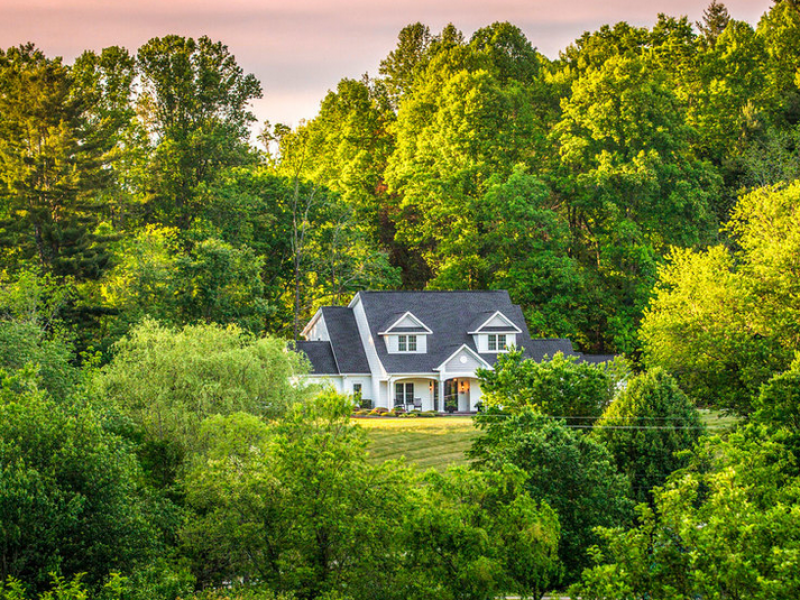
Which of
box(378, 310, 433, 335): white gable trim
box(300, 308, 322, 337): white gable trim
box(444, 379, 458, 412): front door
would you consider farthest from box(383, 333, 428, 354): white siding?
box(300, 308, 322, 337): white gable trim

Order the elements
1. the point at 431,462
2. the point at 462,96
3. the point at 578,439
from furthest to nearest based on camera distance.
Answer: the point at 462,96, the point at 431,462, the point at 578,439

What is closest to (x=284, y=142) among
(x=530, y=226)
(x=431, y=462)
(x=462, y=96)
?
(x=462, y=96)

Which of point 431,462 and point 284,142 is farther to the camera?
point 284,142

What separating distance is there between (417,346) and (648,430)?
25000mm

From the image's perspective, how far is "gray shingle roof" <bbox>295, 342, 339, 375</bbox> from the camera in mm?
49875

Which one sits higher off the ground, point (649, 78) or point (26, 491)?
point (649, 78)

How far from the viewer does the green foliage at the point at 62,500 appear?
18.4 meters

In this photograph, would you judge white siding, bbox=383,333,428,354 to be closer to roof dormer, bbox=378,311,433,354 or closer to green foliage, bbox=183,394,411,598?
roof dormer, bbox=378,311,433,354

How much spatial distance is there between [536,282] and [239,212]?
59.3ft

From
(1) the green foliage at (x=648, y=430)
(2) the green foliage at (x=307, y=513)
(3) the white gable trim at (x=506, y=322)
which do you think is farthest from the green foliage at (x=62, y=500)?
(3) the white gable trim at (x=506, y=322)

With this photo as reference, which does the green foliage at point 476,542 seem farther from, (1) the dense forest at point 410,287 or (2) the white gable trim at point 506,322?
(2) the white gable trim at point 506,322

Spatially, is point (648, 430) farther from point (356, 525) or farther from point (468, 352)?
point (468, 352)

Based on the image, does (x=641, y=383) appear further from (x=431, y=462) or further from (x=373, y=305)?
(x=373, y=305)

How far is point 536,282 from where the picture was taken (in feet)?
184
